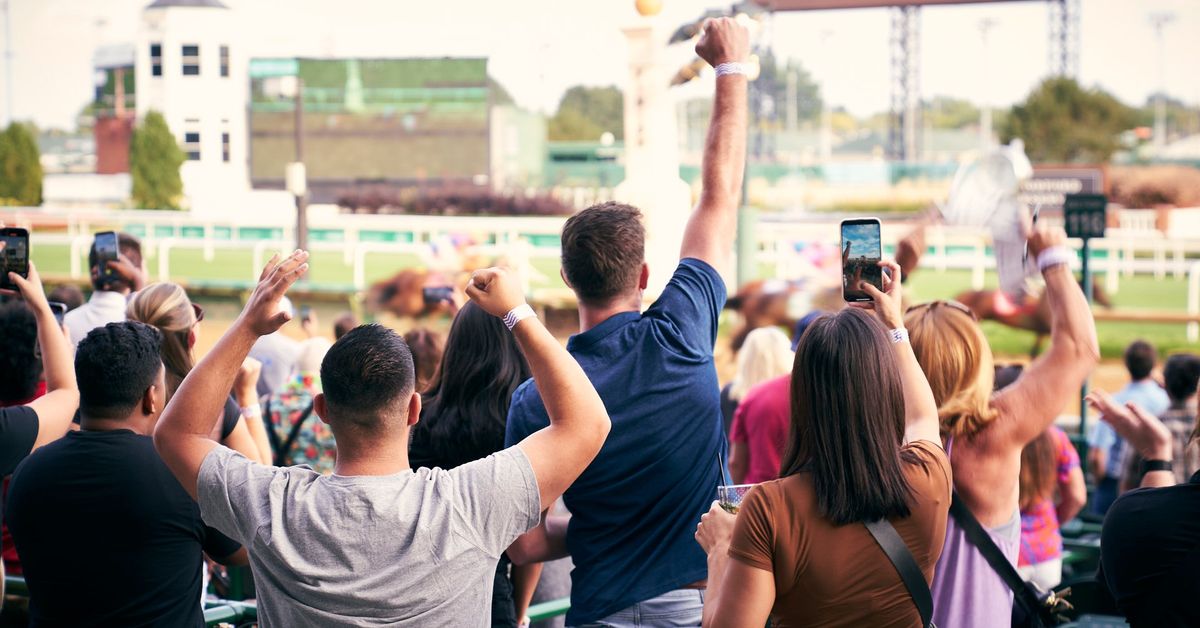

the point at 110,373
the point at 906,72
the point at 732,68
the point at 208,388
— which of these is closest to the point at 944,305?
the point at 732,68

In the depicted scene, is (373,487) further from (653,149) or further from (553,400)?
(653,149)

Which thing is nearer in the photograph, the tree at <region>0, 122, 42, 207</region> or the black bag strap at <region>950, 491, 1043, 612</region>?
the black bag strap at <region>950, 491, 1043, 612</region>

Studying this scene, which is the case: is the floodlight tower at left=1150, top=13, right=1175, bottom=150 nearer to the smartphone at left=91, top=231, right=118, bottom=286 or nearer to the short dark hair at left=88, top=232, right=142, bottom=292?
the short dark hair at left=88, top=232, right=142, bottom=292

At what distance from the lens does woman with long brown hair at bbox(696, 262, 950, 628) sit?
191 cm

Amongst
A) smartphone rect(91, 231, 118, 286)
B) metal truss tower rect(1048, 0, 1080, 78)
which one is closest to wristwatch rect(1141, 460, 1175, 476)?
smartphone rect(91, 231, 118, 286)

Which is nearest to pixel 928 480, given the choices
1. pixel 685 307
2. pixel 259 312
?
pixel 685 307

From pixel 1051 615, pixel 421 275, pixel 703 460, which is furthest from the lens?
pixel 421 275

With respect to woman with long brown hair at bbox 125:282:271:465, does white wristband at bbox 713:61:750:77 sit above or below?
above

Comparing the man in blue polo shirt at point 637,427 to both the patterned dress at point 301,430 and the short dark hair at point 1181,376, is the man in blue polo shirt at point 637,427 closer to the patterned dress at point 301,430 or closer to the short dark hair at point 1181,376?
the patterned dress at point 301,430

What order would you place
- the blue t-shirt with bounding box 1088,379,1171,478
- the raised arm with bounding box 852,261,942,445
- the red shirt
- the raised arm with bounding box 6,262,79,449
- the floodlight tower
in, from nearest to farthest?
the raised arm with bounding box 852,261,942,445
the raised arm with bounding box 6,262,79,449
the red shirt
the blue t-shirt with bounding box 1088,379,1171,478
the floodlight tower

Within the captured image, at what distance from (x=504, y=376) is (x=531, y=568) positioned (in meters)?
0.52

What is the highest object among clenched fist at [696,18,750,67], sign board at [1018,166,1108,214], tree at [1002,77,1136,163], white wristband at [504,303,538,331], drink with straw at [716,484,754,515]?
tree at [1002,77,1136,163]

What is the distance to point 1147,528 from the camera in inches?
84.1

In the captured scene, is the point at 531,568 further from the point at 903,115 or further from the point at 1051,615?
the point at 903,115
